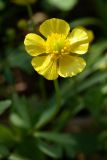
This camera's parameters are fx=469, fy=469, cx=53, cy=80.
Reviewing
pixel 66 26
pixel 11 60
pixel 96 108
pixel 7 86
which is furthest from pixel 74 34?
pixel 7 86

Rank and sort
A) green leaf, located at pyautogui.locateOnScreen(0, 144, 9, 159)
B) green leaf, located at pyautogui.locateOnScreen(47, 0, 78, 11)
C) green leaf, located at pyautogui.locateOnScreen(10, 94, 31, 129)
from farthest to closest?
green leaf, located at pyautogui.locateOnScreen(47, 0, 78, 11) → green leaf, located at pyautogui.locateOnScreen(10, 94, 31, 129) → green leaf, located at pyautogui.locateOnScreen(0, 144, 9, 159)

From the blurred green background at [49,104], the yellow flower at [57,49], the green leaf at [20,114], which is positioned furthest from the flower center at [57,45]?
the green leaf at [20,114]

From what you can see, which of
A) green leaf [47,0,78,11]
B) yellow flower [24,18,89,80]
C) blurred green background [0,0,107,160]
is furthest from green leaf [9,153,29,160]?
green leaf [47,0,78,11]

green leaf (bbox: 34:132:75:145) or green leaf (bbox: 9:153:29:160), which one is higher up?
green leaf (bbox: 34:132:75:145)

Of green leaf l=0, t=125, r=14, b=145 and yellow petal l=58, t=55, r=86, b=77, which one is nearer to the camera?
yellow petal l=58, t=55, r=86, b=77

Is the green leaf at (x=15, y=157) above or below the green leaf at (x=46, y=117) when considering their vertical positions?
below

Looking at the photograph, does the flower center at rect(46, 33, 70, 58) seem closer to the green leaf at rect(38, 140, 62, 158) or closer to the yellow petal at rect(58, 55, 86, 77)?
the yellow petal at rect(58, 55, 86, 77)

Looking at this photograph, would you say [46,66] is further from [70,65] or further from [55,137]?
[55,137]

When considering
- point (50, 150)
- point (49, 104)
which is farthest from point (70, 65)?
point (49, 104)

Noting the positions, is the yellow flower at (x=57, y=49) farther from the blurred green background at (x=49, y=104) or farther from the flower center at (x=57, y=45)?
the blurred green background at (x=49, y=104)
